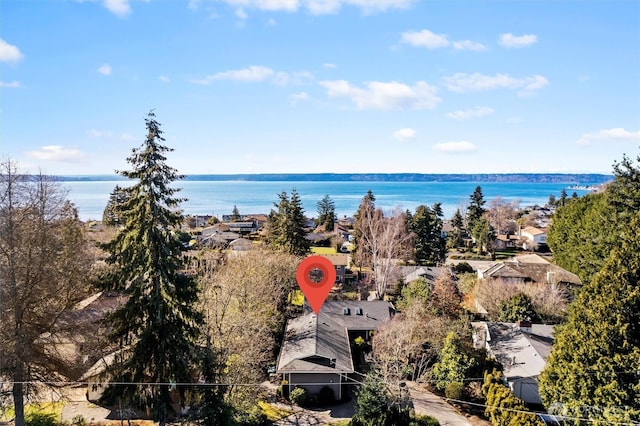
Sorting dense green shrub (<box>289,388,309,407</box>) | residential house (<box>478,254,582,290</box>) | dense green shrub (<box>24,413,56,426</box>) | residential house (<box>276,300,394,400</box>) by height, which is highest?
residential house (<box>478,254,582,290</box>)

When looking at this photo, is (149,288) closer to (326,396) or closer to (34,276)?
(34,276)

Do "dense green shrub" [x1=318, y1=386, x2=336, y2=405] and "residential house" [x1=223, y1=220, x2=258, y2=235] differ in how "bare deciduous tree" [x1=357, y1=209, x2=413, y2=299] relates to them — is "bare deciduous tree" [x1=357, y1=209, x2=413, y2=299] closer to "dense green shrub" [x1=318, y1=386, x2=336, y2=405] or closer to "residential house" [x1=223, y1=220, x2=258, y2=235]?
"dense green shrub" [x1=318, y1=386, x2=336, y2=405]

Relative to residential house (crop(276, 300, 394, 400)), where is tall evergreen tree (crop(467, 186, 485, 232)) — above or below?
above

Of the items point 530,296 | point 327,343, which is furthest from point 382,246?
point 327,343

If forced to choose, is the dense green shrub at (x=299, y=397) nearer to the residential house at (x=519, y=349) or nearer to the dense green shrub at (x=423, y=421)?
the dense green shrub at (x=423, y=421)

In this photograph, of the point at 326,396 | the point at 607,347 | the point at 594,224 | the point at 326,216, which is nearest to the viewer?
the point at 607,347

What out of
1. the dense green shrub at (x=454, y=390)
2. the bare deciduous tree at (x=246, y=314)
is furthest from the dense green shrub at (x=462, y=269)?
the dense green shrub at (x=454, y=390)

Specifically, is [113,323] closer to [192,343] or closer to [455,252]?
[192,343]

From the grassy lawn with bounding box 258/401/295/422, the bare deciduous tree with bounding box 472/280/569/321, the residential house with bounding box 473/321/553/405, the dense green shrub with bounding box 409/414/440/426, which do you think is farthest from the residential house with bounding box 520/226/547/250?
the grassy lawn with bounding box 258/401/295/422

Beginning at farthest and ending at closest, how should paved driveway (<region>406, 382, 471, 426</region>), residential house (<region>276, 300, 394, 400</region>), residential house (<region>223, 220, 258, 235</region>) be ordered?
residential house (<region>223, 220, 258, 235</region>) < residential house (<region>276, 300, 394, 400</region>) < paved driveway (<region>406, 382, 471, 426</region>)
